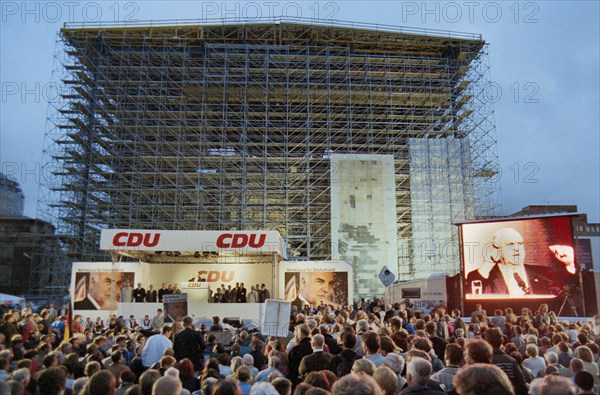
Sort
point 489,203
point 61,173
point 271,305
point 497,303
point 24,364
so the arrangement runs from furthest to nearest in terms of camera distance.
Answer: point 489,203, point 61,173, point 497,303, point 271,305, point 24,364

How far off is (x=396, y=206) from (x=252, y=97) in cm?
1181

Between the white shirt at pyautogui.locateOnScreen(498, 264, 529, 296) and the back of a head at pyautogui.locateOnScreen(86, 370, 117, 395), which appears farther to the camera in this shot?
the white shirt at pyautogui.locateOnScreen(498, 264, 529, 296)

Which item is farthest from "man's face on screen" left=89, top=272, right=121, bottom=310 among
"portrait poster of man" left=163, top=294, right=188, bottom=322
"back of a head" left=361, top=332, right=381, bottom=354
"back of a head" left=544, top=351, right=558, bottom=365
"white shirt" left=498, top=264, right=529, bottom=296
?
"back of a head" left=544, top=351, right=558, bottom=365

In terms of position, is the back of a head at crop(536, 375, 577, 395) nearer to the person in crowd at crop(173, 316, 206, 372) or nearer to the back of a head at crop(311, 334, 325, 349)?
the back of a head at crop(311, 334, 325, 349)

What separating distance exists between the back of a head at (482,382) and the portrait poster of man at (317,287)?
21580mm

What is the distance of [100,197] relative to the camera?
34094 mm

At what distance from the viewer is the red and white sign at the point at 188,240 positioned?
20.5 m

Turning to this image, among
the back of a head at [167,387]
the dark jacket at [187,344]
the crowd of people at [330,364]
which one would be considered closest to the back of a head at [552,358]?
the crowd of people at [330,364]

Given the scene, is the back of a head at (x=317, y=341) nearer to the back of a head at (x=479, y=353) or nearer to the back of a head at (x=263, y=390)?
the back of a head at (x=479, y=353)

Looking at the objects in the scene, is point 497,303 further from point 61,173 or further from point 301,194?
point 61,173

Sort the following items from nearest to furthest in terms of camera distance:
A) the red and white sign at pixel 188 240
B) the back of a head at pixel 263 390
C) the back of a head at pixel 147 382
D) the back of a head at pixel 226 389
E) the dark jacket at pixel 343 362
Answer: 1. the back of a head at pixel 226 389
2. the back of a head at pixel 263 390
3. the back of a head at pixel 147 382
4. the dark jacket at pixel 343 362
5. the red and white sign at pixel 188 240

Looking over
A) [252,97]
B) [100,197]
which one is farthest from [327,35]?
[100,197]

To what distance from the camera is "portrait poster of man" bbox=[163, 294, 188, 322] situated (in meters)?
14.7

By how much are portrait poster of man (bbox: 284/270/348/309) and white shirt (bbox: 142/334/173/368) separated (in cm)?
1603
